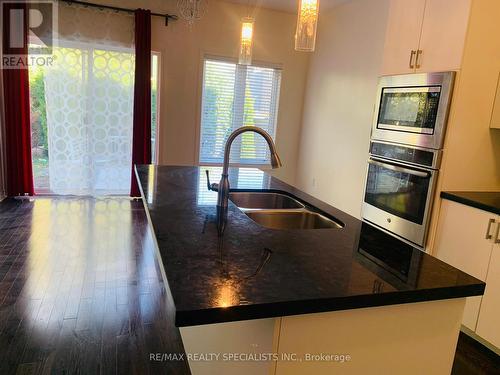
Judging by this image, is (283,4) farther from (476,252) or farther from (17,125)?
(476,252)

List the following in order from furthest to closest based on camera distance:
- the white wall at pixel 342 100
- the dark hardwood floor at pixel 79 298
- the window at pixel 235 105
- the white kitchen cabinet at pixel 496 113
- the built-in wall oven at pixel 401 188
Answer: the window at pixel 235 105 < the white wall at pixel 342 100 < the built-in wall oven at pixel 401 188 < the white kitchen cabinet at pixel 496 113 < the dark hardwood floor at pixel 79 298

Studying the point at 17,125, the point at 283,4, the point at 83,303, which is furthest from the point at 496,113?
the point at 17,125

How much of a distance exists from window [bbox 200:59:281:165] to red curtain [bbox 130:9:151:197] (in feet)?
2.60

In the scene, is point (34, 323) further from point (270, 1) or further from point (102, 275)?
point (270, 1)

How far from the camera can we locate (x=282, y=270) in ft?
3.58

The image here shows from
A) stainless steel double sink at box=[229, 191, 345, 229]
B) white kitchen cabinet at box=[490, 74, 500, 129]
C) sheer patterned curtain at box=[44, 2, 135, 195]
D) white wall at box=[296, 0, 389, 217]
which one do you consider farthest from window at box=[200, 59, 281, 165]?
white kitchen cabinet at box=[490, 74, 500, 129]

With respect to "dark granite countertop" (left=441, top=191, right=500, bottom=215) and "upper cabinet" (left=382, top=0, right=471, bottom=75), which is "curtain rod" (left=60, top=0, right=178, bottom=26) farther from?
"dark granite countertop" (left=441, top=191, right=500, bottom=215)

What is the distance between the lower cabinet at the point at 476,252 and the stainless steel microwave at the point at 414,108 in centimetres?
50

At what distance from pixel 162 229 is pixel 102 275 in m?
1.82

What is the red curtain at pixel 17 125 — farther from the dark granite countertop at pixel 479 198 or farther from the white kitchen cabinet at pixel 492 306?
the white kitchen cabinet at pixel 492 306

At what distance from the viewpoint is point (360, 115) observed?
4.34m

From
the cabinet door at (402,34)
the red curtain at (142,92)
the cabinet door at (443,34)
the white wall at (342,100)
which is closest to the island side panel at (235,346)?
the cabinet door at (443,34)

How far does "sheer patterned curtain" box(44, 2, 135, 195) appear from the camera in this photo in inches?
181

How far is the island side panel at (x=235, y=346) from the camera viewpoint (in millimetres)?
967
